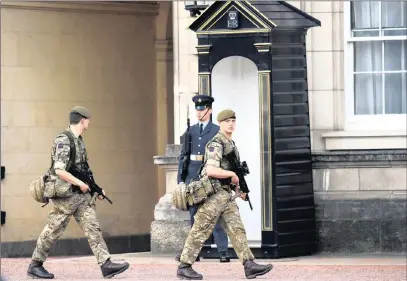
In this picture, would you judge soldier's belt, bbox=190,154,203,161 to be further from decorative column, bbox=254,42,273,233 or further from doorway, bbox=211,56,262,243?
doorway, bbox=211,56,262,243

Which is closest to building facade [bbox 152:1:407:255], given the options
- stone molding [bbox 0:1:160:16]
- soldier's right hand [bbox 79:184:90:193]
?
soldier's right hand [bbox 79:184:90:193]

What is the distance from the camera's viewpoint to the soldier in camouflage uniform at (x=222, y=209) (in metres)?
14.7

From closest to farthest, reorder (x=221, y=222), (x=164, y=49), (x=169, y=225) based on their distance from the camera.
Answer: (x=221, y=222), (x=169, y=225), (x=164, y=49)

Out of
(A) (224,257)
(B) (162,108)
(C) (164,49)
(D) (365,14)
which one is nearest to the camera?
(A) (224,257)

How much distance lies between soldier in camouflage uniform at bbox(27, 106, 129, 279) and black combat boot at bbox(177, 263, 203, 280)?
540 millimetres

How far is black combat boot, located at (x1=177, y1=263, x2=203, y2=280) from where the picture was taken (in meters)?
14.9

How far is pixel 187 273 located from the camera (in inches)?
586

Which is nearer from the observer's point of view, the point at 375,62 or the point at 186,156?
the point at 186,156

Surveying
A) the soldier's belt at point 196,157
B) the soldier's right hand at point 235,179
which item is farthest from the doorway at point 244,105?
the soldier's right hand at point 235,179

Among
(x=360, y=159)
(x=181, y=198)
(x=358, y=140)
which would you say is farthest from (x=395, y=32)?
(x=181, y=198)

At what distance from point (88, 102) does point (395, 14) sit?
5.77m

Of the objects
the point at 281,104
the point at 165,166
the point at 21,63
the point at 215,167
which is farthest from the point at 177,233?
the point at 21,63

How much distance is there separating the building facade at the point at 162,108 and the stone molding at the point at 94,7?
0.07ft

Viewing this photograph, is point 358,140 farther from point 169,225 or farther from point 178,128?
point 169,225
